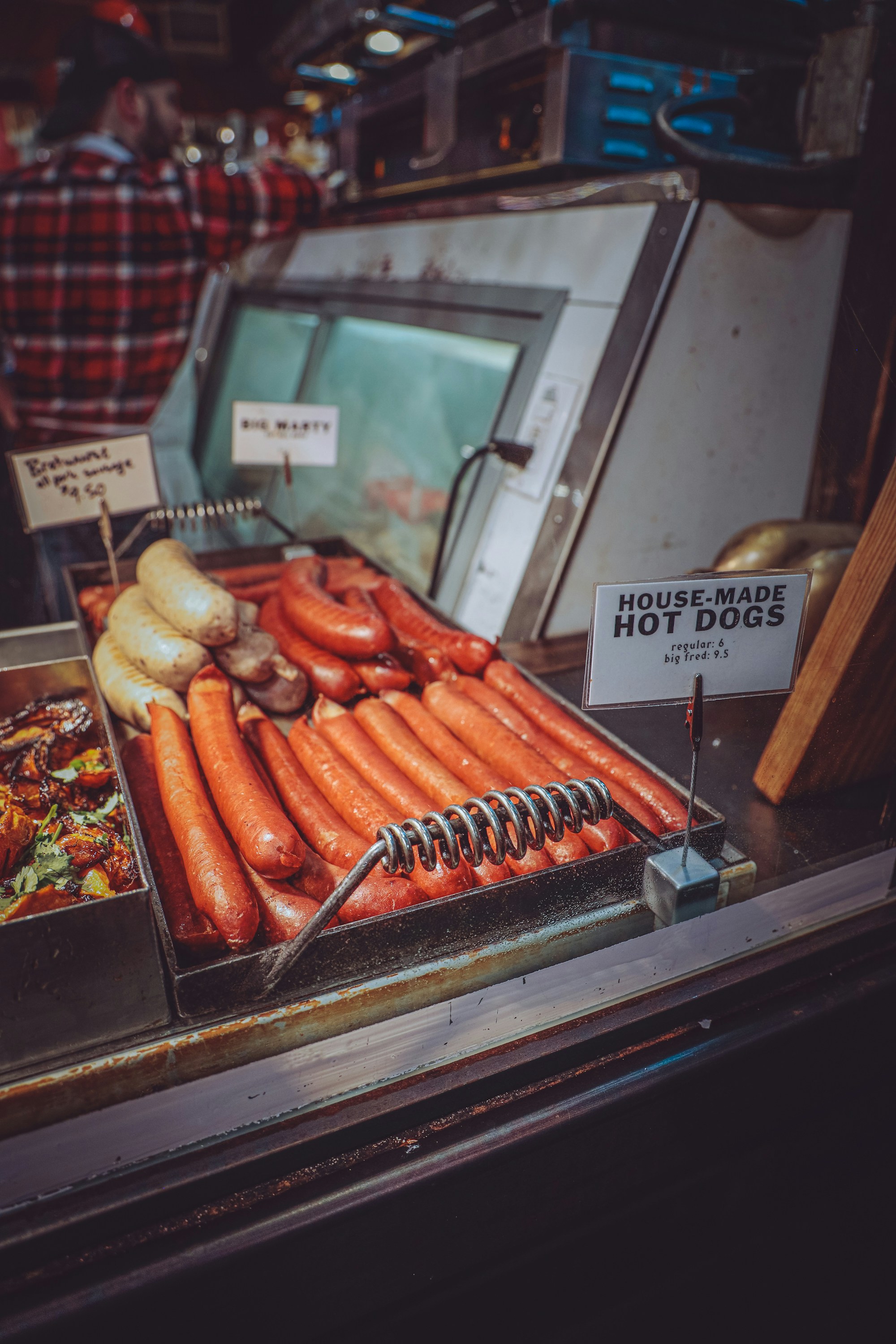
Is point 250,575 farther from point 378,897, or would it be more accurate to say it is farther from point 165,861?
point 378,897

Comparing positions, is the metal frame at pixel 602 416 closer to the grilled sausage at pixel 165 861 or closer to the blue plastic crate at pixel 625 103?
the blue plastic crate at pixel 625 103

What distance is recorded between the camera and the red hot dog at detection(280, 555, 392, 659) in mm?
1945

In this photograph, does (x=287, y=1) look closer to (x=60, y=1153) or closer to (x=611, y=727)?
(x=611, y=727)

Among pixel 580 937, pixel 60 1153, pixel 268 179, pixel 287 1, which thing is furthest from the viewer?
pixel 287 1

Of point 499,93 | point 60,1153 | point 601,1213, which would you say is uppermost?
point 499,93

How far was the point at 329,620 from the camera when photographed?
2002mm

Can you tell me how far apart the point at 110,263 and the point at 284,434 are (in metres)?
2.70

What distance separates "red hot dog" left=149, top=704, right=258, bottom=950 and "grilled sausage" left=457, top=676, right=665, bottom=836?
0.61m

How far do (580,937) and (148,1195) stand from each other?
0.71m

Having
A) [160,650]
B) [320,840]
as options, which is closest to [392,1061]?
[320,840]

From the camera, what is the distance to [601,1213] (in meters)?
1.49

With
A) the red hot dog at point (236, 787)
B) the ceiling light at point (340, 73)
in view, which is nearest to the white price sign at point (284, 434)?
the red hot dog at point (236, 787)

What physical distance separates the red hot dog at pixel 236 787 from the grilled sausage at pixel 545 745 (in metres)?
0.52

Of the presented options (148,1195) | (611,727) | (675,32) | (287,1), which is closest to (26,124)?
(287,1)
